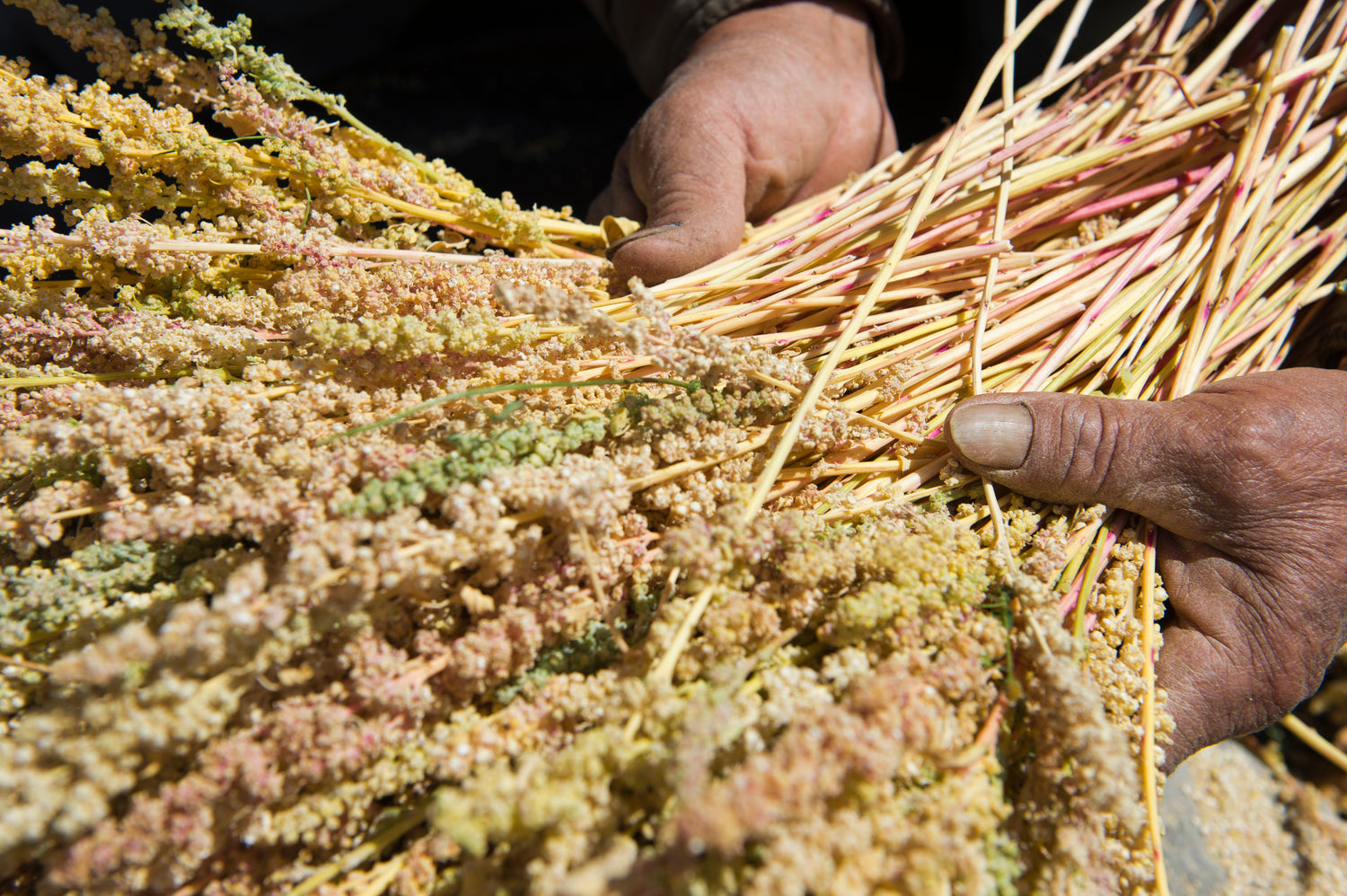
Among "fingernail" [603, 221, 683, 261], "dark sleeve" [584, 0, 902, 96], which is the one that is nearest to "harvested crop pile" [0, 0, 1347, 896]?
"fingernail" [603, 221, 683, 261]

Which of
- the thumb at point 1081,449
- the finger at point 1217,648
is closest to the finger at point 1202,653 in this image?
the finger at point 1217,648

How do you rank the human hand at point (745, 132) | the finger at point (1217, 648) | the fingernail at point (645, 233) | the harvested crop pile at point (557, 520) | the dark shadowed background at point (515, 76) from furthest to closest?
1. the dark shadowed background at point (515, 76)
2. the human hand at point (745, 132)
3. the fingernail at point (645, 233)
4. the finger at point (1217, 648)
5. the harvested crop pile at point (557, 520)

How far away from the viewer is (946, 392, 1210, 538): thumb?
127 cm

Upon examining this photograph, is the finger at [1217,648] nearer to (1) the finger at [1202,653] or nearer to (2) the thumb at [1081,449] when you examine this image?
(1) the finger at [1202,653]

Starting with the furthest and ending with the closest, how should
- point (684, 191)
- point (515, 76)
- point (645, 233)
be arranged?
1. point (515, 76)
2. point (684, 191)
3. point (645, 233)

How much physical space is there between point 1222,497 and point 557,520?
Result: 136cm

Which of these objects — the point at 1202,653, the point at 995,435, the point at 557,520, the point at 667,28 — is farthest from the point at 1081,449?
the point at 667,28

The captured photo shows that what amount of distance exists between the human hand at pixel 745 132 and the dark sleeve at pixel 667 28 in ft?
0.21

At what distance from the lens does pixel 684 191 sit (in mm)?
1708

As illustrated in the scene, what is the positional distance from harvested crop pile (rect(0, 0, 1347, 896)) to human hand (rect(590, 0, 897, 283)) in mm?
168

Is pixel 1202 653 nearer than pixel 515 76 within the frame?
Yes

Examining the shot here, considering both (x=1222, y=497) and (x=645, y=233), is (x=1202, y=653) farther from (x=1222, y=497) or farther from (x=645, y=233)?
(x=645, y=233)

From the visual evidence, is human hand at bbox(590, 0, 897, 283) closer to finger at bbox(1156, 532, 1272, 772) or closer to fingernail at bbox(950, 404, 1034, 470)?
fingernail at bbox(950, 404, 1034, 470)

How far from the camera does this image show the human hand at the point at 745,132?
1.67m
